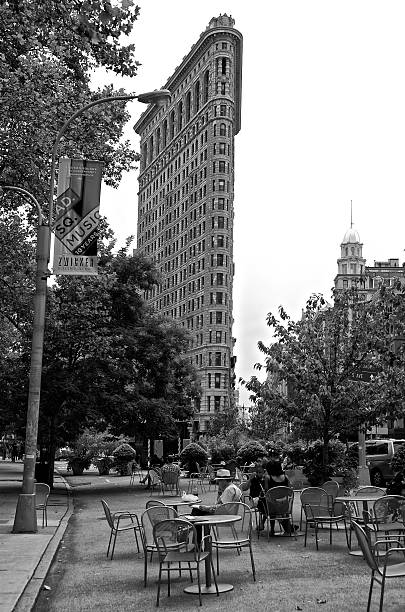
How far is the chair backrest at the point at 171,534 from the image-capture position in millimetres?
8906

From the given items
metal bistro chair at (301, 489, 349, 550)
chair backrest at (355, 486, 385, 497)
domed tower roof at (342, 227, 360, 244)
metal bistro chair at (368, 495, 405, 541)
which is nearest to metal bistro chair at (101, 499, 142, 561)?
metal bistro chair at (301, 489, 349, 550)

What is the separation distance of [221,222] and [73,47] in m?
93.3

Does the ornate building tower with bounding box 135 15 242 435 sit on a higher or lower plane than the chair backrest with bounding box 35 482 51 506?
higher

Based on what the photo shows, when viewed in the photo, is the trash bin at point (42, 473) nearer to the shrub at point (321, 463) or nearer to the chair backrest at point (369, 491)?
the shrub at point (321, 463)

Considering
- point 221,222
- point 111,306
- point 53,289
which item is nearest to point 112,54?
point 53,289

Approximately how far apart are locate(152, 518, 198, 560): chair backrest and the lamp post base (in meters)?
5.69

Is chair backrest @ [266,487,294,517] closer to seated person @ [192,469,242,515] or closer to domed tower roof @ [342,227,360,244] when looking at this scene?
seated person @ [192,469,242,515]

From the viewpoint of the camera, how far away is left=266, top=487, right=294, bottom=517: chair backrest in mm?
12945

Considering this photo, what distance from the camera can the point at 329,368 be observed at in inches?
747

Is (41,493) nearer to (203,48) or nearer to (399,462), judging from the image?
(399,462)

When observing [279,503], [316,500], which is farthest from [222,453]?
[316,500]

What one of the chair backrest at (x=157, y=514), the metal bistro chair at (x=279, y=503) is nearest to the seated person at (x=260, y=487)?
the metal bistro chair at (x=279, y=503)

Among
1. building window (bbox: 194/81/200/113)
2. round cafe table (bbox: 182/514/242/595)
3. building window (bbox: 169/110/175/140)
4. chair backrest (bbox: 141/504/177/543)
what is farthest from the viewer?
building window (bbox: 169/110/175/140)

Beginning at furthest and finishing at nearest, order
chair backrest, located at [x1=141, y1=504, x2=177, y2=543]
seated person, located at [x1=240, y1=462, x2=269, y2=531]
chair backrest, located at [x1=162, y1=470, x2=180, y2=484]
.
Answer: chair backrest, located at [x1=162, y1=470, x2=180, y2=484]
seated person, located at [x1=240, y1=462, x2=269, y2=531]
chair backrest, located at [x1=141, y1=504, x2=177, y2=543]
